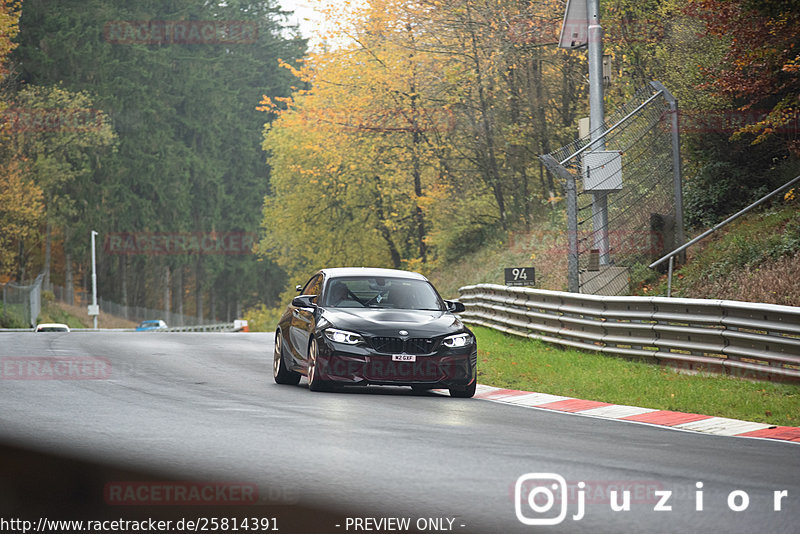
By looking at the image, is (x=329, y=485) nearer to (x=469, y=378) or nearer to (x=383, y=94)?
(x=469, y=378)

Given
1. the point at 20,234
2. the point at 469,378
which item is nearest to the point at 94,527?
the point at 469,378

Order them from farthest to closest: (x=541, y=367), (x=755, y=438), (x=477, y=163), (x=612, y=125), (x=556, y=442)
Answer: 1. (x=477, y=163)
2. (x=612, y=125)
3. (x=541, y=367)
4. (x=755, y=438)
5. (x=556, y=442)

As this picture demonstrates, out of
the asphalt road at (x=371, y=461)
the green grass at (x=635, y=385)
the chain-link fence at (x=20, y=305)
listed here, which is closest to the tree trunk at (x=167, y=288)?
the chain-link fence at (x=20, y=305)

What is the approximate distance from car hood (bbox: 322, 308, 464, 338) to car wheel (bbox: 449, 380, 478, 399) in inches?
28.1

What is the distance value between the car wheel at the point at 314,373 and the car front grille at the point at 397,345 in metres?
0.80

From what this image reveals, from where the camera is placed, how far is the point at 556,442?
373 inches

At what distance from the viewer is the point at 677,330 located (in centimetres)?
1577

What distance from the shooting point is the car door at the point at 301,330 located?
14.1 meters

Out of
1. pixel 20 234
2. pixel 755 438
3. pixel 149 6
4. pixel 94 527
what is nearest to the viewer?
pixel 94 527

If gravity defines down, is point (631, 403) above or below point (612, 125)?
below

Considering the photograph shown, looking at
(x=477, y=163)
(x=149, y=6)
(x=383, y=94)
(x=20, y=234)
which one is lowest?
(x=20, y=234)

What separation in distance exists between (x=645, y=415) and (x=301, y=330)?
15.5ft

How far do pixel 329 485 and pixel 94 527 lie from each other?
1662 mm

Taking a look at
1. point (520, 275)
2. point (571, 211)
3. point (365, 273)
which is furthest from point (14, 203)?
point (365, 273)
